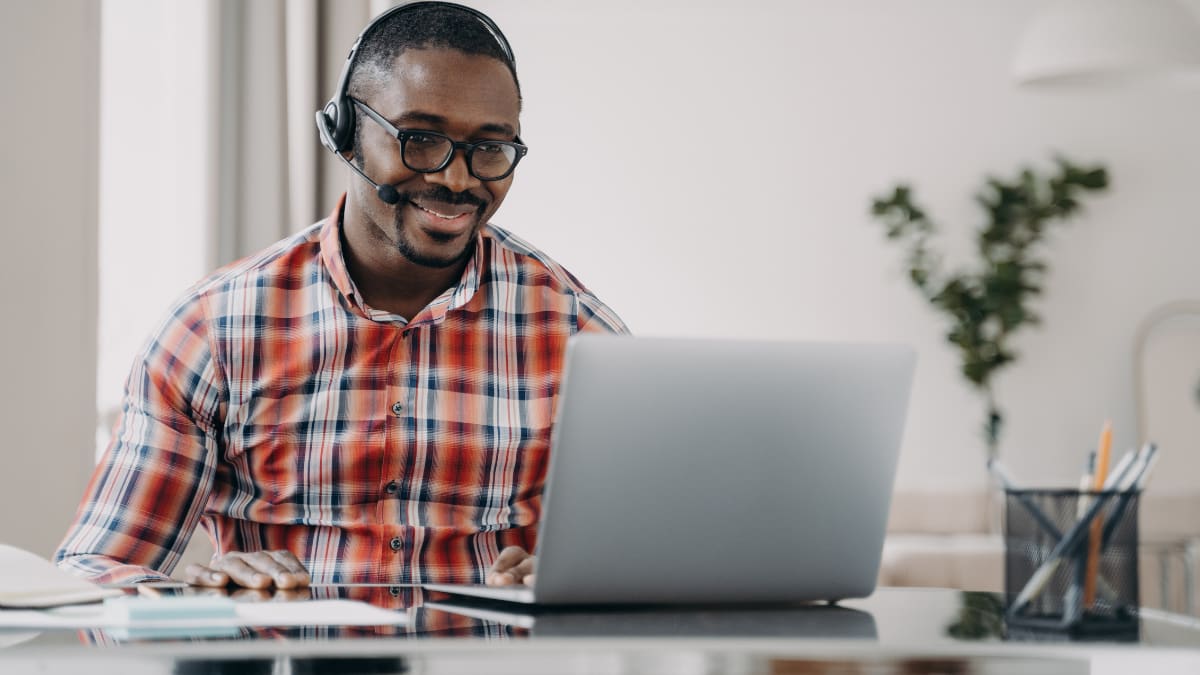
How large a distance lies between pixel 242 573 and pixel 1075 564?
2.12 ft

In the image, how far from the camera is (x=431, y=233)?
5.01 feet

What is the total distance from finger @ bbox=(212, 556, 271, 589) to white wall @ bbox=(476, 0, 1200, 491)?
413 cm

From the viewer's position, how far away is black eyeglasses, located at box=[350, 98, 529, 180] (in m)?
1.51

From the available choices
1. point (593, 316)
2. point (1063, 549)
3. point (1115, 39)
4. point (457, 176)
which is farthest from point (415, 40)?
point (1115, 39)

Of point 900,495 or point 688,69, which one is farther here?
point 688,69

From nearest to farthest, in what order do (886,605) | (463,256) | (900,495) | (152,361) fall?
(886,605) → (152,361) → (463,256) → (900,495)

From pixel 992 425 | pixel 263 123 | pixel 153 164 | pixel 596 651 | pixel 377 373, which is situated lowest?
pixel 992 425

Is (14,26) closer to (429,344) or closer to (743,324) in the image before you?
(429,344)

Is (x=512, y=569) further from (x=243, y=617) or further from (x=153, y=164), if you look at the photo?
(x=153, y=164)

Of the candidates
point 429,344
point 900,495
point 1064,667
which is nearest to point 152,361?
point 429,344

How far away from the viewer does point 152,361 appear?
1.44 metres

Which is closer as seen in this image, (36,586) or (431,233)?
(36,586)

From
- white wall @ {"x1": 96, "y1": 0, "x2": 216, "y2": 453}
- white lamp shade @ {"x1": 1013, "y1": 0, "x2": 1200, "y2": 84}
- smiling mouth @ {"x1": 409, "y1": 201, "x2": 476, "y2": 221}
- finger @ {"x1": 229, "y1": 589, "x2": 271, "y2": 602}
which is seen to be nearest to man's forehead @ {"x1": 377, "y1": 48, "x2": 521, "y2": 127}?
smiling mouth @ {"x1": 409, "y1": 201, "x2": 476, "y2": 221}

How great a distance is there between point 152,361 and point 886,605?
879mm
